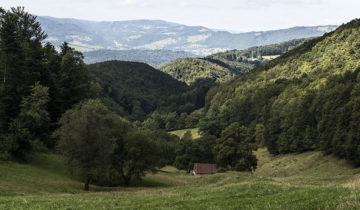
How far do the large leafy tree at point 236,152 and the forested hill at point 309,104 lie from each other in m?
15.1

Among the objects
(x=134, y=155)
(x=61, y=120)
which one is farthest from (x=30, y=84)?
(x=134, y=155)

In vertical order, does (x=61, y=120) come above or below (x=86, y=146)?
above

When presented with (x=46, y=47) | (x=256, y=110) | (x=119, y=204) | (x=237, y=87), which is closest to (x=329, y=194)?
(x=119, y=204)

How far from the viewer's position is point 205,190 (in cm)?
2744

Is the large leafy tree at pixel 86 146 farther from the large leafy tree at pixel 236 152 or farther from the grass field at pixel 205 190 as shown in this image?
the large leafy tree at pixel 236 152

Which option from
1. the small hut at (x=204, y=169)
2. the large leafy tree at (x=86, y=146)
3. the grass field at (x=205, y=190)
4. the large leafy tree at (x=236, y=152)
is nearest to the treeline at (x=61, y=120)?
the large leafy tree at (x=86, y=146)

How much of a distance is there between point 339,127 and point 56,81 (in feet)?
185

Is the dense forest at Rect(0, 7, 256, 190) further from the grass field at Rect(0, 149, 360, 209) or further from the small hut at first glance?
the small hut

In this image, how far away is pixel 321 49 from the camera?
186 metres

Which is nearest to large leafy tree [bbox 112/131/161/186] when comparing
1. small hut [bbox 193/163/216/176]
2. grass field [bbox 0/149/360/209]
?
grass field [bbox 0/149/360/209]

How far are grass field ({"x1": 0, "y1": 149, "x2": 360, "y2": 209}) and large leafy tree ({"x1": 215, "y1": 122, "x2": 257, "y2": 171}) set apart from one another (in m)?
4.59

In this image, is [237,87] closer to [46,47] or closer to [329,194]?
[46,47]

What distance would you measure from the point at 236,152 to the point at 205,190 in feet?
170

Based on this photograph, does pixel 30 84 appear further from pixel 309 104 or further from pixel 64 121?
pixel 309 104
